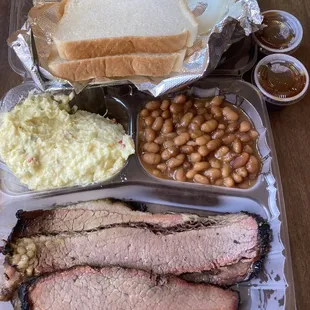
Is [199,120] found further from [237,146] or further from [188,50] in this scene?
[188,50]

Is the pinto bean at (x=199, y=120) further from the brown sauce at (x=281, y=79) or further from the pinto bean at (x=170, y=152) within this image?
the brown sauce at (x=281, y=79)

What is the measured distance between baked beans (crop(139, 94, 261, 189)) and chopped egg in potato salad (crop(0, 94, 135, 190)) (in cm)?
15

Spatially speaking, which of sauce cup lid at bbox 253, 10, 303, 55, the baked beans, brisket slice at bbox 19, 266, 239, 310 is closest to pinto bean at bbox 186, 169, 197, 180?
the baked beans

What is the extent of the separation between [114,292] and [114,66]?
978 mm

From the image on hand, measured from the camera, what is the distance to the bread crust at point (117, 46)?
74.7 inches

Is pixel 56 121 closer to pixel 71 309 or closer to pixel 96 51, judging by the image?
pixel 96 51

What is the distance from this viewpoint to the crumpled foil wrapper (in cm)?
188

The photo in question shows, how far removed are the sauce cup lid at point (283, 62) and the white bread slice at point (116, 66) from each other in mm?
440

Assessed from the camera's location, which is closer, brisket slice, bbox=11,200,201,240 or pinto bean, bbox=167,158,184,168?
brisket slice, bbox=11,200,201,240

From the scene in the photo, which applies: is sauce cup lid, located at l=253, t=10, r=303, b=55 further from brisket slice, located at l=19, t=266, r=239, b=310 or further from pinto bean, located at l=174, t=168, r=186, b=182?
brisket slice, located at l=19, t=266, r=239, b=310

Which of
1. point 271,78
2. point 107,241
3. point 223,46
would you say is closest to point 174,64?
point 223,46

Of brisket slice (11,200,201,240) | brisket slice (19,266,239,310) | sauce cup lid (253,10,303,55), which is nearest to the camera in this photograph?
brisket slice (19,266,239,310)

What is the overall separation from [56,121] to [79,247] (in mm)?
600

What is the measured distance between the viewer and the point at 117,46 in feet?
6.26
